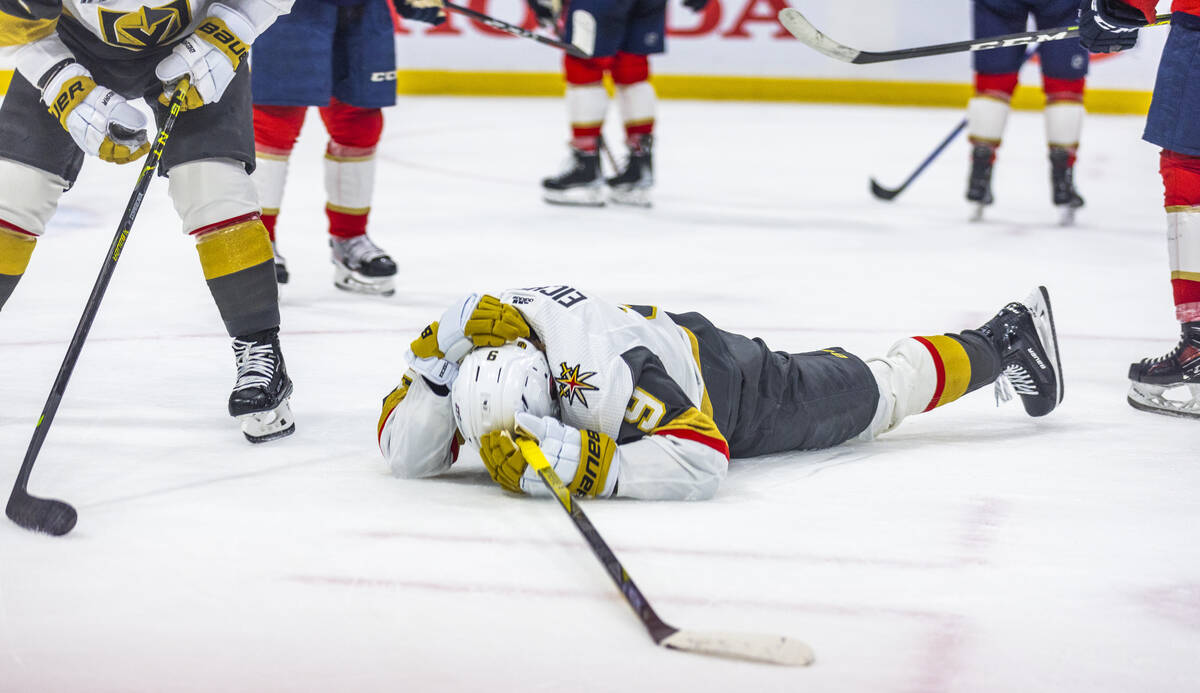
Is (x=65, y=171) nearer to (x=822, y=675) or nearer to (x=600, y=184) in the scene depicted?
(x=822, y=675)

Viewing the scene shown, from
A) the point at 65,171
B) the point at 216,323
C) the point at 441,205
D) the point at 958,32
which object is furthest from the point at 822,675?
the point at 958,32

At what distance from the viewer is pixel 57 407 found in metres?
1.92

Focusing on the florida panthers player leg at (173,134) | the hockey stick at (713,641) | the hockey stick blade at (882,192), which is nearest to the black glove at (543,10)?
the hockey stick blade at (882,192)

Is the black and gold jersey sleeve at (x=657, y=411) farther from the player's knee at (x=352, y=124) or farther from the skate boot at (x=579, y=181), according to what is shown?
the skate boot at (x=579, y=181)

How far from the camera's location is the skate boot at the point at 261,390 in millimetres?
2135

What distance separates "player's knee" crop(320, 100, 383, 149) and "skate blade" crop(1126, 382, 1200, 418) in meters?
1.93

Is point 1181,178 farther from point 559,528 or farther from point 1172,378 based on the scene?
point 559,528

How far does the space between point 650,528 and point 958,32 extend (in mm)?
7130

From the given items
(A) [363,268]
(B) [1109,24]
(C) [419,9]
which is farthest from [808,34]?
(A) [363,268]

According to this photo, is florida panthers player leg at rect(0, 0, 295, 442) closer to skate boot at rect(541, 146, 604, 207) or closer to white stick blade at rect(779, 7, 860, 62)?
white stick blade at rect(779, 7, 860, 62)

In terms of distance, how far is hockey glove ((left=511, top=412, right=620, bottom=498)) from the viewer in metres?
1.74

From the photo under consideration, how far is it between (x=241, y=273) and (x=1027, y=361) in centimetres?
134

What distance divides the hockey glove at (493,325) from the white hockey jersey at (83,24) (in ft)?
2.40

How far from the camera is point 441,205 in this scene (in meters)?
4.95
